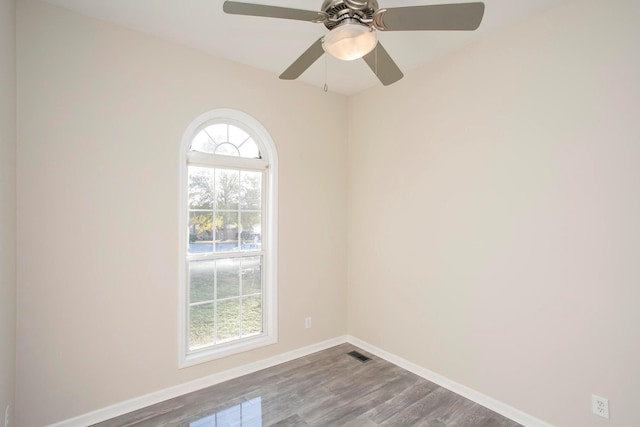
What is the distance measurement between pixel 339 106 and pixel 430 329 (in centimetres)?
256

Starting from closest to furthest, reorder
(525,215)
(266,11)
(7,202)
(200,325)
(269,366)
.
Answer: (266,11) → (7,202) → (525,215) → (200,325) → (269,366)

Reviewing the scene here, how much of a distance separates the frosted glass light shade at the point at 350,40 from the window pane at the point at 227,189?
5.83ft

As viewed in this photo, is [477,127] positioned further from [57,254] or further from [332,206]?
[57,254]

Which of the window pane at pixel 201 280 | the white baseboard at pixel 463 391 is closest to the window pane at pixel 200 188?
the window pane at pixel 201 280

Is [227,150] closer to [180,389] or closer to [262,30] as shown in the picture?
[262,30]

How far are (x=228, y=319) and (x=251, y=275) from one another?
1.49ft

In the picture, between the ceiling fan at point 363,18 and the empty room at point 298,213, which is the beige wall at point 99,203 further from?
the ceiling fan at point 363,18

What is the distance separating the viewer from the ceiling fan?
1433 mm

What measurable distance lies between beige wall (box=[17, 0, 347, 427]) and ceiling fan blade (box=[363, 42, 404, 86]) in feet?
4.66

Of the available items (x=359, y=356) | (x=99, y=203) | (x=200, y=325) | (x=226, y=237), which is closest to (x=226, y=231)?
(x=226, y=237)

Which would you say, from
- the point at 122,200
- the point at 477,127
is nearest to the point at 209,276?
the point at 122,200

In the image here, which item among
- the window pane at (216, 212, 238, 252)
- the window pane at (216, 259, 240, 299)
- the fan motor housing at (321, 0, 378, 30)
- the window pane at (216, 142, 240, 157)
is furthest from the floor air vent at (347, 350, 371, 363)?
the fan motor housing at (321, 0, 378, 30)

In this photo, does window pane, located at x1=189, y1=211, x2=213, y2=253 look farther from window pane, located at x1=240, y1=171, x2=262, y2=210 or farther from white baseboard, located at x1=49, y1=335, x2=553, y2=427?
white baseboard, located at x1=49, y1=335, x2=553, y2=427

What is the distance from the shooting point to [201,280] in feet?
9.41
